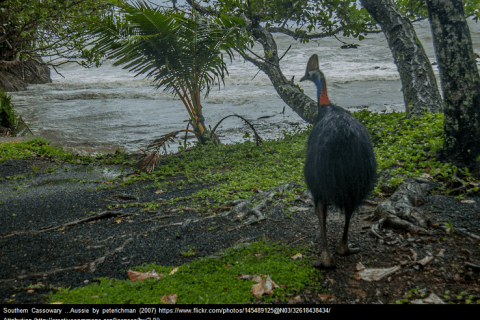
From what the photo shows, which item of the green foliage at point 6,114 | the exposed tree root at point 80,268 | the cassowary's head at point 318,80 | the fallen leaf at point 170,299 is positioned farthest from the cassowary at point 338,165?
the green foliage at point 6,114

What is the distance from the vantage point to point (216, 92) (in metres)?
22.1

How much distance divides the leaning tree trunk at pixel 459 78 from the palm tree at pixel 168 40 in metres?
4.18

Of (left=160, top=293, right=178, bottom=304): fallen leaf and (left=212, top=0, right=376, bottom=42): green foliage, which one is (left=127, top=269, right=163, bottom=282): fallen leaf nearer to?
(left=160, top=293, right=178, bottom=304): fallen leaf

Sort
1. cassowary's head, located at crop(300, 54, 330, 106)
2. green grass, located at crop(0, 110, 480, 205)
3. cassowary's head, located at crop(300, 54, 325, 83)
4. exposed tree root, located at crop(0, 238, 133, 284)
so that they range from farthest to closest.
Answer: green grass, located at crop(0, 110, 480, 205), cassowary's head, located at crop(300, 54, 325, 83), cassowary's head, located at crop(300, 54, 330, 106), exposed tree root, located at crop(0, 238, 133, 284)

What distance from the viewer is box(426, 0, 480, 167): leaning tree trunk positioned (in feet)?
15.2

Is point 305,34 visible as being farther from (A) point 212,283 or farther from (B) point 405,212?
(A) point 212,283

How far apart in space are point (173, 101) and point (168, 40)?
11.7 metres

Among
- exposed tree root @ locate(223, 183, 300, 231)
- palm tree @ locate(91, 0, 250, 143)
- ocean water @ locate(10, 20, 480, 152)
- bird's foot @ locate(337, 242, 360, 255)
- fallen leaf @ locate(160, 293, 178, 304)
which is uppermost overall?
palm tree @ locate(91, 0, 250, 143)

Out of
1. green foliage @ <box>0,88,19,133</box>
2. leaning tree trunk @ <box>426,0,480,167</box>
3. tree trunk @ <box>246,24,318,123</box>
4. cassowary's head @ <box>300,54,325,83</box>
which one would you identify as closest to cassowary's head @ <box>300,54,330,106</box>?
cassowary's head @ <box>300,54,325,83</box>

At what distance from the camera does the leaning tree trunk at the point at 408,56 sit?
723 centimetres

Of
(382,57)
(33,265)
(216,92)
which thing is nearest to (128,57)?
(33,265)

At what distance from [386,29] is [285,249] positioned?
6.33m

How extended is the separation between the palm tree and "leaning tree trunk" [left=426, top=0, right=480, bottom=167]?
4182 mm

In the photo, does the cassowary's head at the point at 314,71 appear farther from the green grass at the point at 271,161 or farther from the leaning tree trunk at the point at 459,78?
the leaning tree trunk at the point at 459,78
